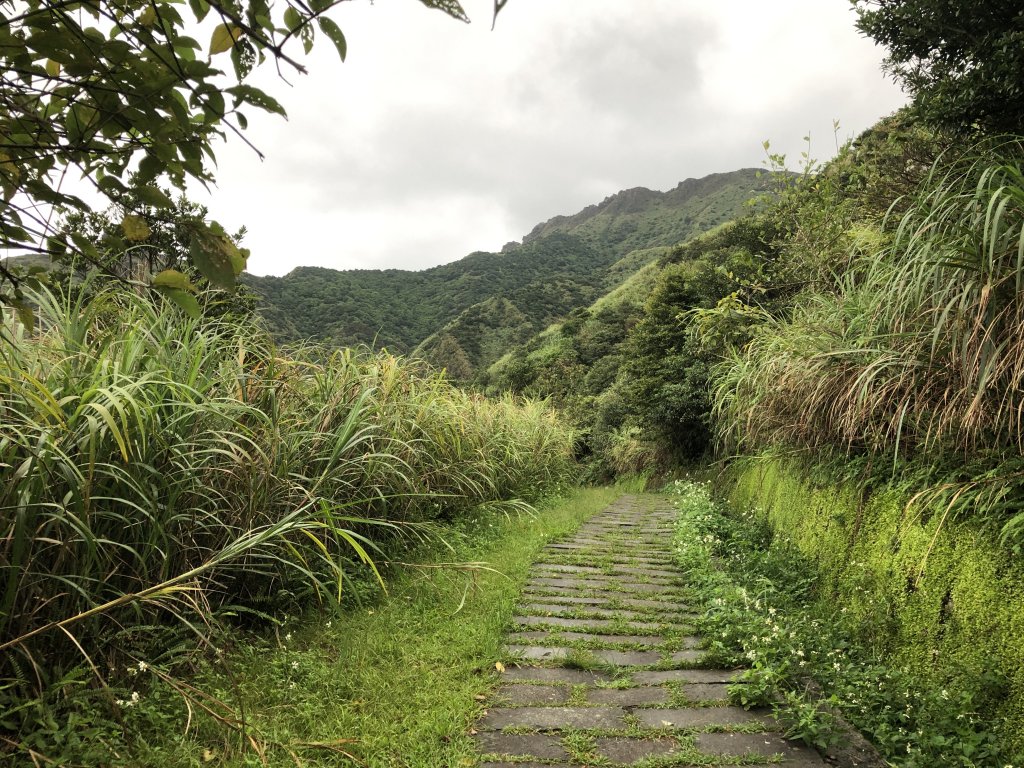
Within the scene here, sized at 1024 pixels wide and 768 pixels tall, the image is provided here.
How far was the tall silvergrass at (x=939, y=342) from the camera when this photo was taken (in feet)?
8.38

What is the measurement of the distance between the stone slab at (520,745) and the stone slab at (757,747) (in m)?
0.56

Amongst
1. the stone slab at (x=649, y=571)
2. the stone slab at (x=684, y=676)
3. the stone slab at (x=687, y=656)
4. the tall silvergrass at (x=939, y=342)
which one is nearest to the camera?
the tall silvergrass at (x=939, y=342)

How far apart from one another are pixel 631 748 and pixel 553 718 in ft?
1.17

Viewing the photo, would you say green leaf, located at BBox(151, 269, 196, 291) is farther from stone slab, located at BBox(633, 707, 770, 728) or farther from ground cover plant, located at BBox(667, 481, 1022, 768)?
ground cover plant, located at BBox(667, 481, 1022, 768)

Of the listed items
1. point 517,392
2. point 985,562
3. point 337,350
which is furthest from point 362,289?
point 985,562

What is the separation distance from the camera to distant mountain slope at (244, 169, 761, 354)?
36.3m

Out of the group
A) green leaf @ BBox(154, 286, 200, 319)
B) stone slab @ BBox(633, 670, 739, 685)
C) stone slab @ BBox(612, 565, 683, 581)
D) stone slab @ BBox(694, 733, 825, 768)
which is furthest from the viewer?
stone slab @ BBox(612, 565, 683, 581)

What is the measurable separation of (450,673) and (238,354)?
203 cm

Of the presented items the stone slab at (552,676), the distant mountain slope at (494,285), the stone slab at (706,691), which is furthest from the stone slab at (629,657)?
the distant mountain slope at (494,285)

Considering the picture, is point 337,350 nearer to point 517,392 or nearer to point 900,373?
point 900,373

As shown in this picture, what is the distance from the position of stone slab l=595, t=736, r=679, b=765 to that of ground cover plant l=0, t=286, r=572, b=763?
1.25 meters

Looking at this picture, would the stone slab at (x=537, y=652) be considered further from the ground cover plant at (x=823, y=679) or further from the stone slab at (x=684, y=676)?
the ground cover plant at (x=823, y=679)

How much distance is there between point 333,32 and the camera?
867 mm

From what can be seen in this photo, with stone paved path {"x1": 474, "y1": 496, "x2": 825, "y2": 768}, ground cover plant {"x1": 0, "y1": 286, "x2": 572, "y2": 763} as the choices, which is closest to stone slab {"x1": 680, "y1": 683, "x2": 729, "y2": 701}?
stone paved path {"x1": 474, "y1": 496, "x2": 825, "y2": 768}
